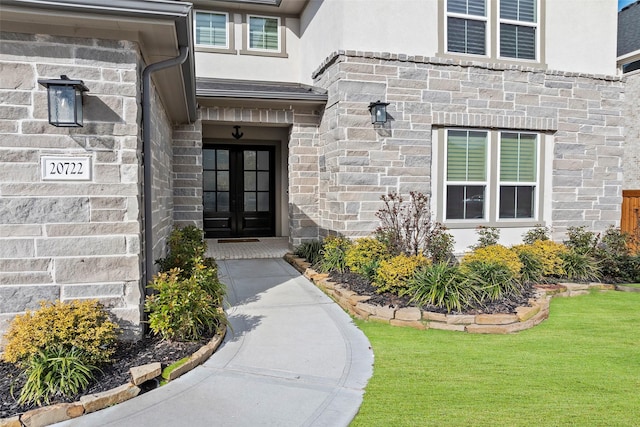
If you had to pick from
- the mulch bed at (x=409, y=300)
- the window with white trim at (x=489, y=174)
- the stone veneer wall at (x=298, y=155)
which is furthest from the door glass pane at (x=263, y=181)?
the mulch bed at (x=409, y=300)

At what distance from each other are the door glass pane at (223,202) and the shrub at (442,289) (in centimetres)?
735

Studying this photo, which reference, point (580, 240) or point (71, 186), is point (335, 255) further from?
point (580, 240)

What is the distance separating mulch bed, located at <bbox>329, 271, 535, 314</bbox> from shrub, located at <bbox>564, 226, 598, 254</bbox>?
2557mm

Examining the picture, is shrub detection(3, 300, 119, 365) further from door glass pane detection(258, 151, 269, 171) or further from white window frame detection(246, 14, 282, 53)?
door glass pane detection(258, 151, 269, 171)

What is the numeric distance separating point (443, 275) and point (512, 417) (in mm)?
2384

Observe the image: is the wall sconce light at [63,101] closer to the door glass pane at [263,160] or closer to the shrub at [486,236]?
the shrub at [486,236]

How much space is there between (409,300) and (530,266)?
2.66 meters

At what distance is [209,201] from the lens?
1149 centimetres

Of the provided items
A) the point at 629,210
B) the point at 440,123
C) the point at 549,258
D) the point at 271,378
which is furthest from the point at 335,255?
the point at 629,210

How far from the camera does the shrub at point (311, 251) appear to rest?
7.56 metres

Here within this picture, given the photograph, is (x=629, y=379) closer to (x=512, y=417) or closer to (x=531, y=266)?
(x=512, y=417)

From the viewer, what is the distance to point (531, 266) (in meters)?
6.62

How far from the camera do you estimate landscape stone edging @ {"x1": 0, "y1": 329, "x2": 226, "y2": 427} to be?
2686mm

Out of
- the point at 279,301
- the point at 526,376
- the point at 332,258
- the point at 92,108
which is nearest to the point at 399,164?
the point at 332,258
